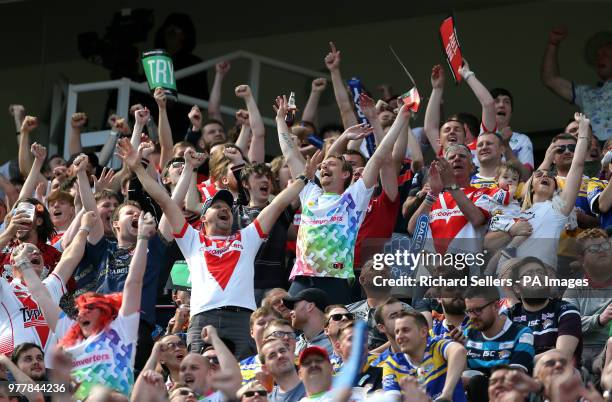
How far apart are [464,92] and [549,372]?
31.0 feet

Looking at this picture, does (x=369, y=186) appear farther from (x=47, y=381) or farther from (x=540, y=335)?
(x=47, y=381)

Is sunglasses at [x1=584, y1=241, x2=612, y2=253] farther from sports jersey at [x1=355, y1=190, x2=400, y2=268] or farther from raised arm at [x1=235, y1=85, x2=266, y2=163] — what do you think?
raised arm at [x1=235, y1=85, x2=266, y2=163]

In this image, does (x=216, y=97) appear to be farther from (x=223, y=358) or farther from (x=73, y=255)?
(x=223, y=358)

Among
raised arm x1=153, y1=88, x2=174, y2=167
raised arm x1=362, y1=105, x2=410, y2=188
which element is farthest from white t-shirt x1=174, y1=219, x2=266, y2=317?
raised arm x1=153, y1=88, x2=174, y2=167

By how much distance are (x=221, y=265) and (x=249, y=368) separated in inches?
46.5

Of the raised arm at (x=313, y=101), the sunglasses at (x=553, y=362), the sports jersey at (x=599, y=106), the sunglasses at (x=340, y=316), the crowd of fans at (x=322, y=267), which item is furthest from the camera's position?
the raised arm at (x=313, y=101)

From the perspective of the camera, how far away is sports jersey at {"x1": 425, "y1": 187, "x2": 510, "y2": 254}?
40.4 ft

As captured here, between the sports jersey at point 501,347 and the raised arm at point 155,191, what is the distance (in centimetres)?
239

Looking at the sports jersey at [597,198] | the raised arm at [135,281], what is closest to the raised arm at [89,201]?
the raised arm at [135,281]

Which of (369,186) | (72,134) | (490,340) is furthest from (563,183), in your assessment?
(72,134)

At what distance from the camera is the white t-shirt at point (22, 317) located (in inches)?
464

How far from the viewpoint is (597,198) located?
42.4ft

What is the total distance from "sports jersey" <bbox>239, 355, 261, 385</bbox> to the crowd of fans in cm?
4

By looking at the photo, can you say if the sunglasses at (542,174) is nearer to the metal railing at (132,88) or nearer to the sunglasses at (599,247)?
the sunglasses at (599,247)
